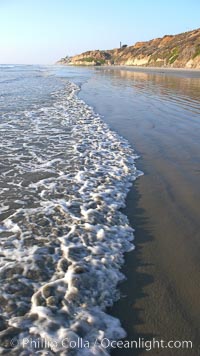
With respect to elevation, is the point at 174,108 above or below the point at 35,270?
above

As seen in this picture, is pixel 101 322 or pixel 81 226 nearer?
pixel 101 322

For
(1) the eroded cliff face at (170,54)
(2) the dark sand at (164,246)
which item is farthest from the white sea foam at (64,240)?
(1) the eroded cliff face at (170,54)

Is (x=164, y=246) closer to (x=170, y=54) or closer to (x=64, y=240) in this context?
(x=64, y=240)

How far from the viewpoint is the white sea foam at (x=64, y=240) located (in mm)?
2895

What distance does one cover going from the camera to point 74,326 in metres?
2.86

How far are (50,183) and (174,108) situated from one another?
9725 mm

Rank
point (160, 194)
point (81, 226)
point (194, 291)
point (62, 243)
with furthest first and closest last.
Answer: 1. point (160, 194)
2. point (81, 226)
3. point (62, 243)
4. point (194, 291)

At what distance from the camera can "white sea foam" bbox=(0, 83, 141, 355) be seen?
2895mm

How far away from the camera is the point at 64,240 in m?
4.16

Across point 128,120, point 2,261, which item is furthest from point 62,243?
Answer: point 128,120

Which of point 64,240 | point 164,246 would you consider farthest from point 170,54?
point 64,240

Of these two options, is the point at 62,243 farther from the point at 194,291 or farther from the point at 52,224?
the point at 194,291

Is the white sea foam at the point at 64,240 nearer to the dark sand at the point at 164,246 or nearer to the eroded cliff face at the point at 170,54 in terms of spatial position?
the dark sand at the point at 164,246

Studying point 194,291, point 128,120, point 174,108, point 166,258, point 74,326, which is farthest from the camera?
point 174,108
